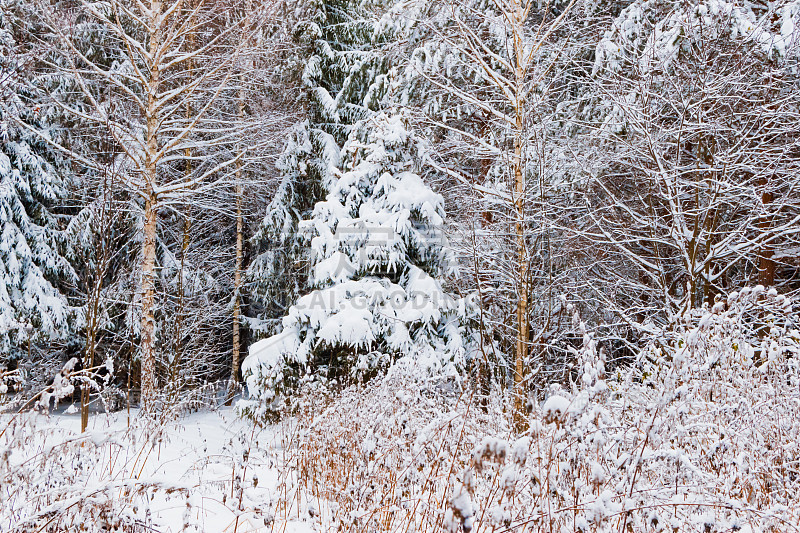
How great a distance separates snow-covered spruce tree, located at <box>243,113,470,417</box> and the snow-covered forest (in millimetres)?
47

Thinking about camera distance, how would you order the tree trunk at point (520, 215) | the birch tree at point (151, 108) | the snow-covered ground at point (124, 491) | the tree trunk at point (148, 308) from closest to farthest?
the snow-covered ground at point (124, 491) → the tree trunk at point (520, 215) → the tree trunk at point (148, 308) → the birch tree at point (151, 108)

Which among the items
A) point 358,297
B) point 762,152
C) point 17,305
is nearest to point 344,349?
point 358,297

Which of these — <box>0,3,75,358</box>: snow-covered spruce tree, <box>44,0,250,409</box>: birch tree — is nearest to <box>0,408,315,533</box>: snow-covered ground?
<box>44,0,250,409</box>: birch tree

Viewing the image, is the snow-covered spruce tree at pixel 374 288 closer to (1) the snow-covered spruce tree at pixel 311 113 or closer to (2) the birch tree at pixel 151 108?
(2) the birch tree at pixel 151 108

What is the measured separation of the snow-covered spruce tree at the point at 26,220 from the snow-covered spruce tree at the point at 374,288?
18.3ft

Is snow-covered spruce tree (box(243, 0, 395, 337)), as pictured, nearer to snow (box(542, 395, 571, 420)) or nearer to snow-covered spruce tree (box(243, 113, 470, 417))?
snow-covered spruce tree (box(243, 113, 470, 417))

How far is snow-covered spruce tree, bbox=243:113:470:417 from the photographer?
730 centimetres

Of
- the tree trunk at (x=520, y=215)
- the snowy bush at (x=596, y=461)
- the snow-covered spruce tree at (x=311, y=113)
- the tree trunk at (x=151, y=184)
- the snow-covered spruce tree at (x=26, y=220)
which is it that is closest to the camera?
the snowy bush at (x=596, y=461)

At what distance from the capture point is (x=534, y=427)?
1.69 meters

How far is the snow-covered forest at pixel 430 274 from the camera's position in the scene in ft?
7.01

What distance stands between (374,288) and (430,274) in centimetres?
109

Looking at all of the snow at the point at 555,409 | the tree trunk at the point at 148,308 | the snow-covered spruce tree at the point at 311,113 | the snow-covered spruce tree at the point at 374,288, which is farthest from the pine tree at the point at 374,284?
the snow at the point at 555,409

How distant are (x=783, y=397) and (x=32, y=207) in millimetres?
13077

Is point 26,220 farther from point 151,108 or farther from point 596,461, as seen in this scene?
point 596,461
